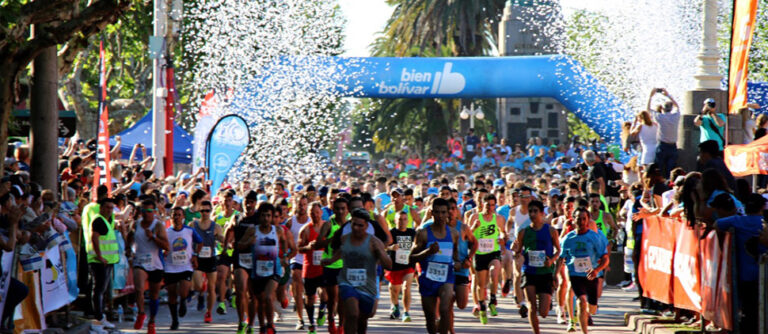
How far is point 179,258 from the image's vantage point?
1550cm

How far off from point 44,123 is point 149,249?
6.73 feet

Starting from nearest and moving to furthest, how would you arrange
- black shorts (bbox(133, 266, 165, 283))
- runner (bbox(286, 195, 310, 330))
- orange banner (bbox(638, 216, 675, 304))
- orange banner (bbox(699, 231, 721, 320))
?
orange banner (bbox(699, 231, 721, 320)) < orange banner (bbox(638, 216, 675, 304)) < black shorts (bbox(133, 266, 165, 283)) < runner (bbox(286, 195, 310, 330))

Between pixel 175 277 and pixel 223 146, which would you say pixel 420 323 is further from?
pixel 223 146

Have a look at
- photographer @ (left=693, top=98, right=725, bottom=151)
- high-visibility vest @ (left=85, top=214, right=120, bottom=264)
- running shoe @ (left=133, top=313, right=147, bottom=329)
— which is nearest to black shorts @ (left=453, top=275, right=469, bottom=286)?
running shoe @ (left=133, top=313, right=147, bottom=329)

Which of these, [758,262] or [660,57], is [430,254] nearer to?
[758,262]

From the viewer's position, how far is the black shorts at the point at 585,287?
13.9m

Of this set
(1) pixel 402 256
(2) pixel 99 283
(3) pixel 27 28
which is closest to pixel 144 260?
(2) pixel 99 283

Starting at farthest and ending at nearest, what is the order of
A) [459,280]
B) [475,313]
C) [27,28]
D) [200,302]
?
1. [200,302]
2. [475,313]
3. [459,280]
4. [27,28]

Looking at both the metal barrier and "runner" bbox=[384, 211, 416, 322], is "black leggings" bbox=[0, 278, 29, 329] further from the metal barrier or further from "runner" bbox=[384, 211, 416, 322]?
the metal barrier

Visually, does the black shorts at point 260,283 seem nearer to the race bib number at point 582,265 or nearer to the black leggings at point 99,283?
the black leggings at point 99,283

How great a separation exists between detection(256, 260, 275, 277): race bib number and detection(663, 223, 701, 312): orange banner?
452 centimetres

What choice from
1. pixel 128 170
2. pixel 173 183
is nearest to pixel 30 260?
pixel 128 170

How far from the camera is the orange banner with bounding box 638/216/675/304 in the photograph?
13664 millimetres

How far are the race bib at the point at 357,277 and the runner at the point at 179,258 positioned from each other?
399cm
